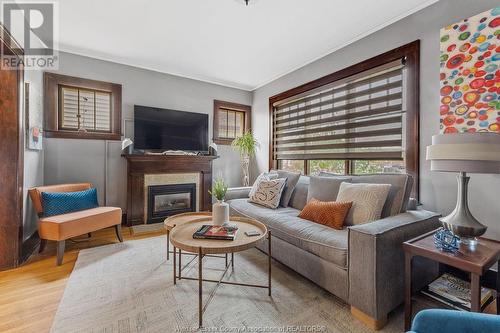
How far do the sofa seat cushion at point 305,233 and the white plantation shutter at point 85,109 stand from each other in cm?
265

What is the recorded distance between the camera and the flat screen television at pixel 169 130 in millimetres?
3588

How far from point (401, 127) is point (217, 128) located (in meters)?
3.03

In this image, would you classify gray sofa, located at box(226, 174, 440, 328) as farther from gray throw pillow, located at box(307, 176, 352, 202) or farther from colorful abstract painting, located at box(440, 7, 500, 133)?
colorful abstract painting, located at box(440, 7, 500, 133)

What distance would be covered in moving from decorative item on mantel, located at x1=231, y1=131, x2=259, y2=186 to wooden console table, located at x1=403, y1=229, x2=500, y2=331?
3.19 m

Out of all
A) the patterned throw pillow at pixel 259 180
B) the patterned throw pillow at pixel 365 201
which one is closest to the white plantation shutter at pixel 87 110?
the patterned throw pillow at pixel 259 180

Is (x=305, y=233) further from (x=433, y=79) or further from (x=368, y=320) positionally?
(x=433, y=79)

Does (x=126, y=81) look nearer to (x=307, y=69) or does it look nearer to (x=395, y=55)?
(x=307, y=69)

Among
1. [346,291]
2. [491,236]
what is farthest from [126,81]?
[491,236]

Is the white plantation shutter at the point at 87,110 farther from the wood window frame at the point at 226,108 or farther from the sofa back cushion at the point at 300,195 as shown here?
the sofa back cushion at the point at 300,195

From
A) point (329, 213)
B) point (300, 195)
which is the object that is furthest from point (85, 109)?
point (329, 213)

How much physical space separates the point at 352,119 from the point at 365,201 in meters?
1.28

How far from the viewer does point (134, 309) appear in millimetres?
1569

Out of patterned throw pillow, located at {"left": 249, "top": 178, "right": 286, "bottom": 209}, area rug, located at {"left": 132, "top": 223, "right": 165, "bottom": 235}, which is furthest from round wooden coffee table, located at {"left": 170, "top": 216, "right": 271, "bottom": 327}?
area rug, located at {"left": 132, "top": 223, "right": 165, "bottom": 235}

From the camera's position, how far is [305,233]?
73.9 inches
